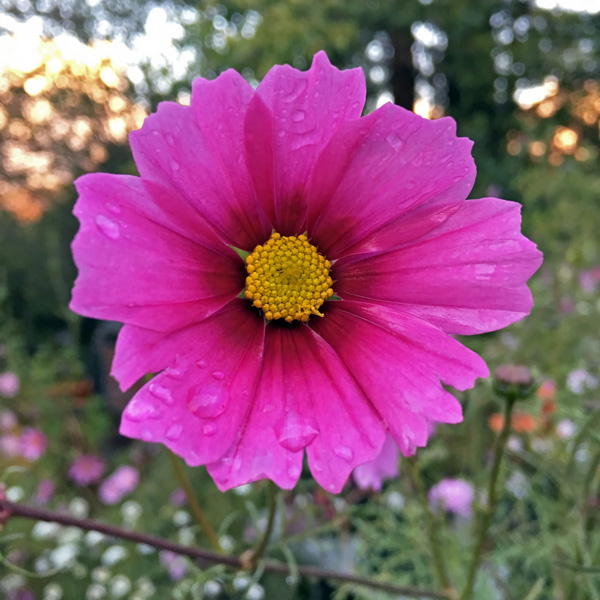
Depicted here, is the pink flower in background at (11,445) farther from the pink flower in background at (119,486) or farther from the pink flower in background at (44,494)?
the pink flower in background at (119,486)

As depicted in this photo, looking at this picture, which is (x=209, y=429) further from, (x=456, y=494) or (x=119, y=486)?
(x=119, y=486)

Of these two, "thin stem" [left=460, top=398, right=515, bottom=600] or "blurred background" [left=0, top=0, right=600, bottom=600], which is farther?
"blurred background" [left=0, top=0, right=600, bottom=600]

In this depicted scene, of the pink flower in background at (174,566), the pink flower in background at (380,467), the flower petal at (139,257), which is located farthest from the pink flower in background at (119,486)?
the flower petal at (139,257)

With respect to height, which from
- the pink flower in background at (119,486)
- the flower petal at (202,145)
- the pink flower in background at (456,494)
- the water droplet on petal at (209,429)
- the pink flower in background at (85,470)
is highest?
the flower petal at (202,145)

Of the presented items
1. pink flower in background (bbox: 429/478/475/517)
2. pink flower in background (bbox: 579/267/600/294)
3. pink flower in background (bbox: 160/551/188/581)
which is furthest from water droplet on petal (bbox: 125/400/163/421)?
pink flower in background (bbox: 579/267/600/294)

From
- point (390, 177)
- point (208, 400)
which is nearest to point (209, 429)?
point (208, 400)

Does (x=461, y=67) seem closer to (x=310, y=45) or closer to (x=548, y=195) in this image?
(x=548, y=195)

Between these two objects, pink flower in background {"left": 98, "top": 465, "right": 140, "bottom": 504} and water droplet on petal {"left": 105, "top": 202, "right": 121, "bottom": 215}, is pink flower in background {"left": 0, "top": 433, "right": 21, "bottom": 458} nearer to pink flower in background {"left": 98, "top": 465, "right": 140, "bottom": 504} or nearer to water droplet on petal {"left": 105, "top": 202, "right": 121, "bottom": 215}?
pink flower in background {"left": 98, "top": 465, "right": 140, "bottom": 504}
